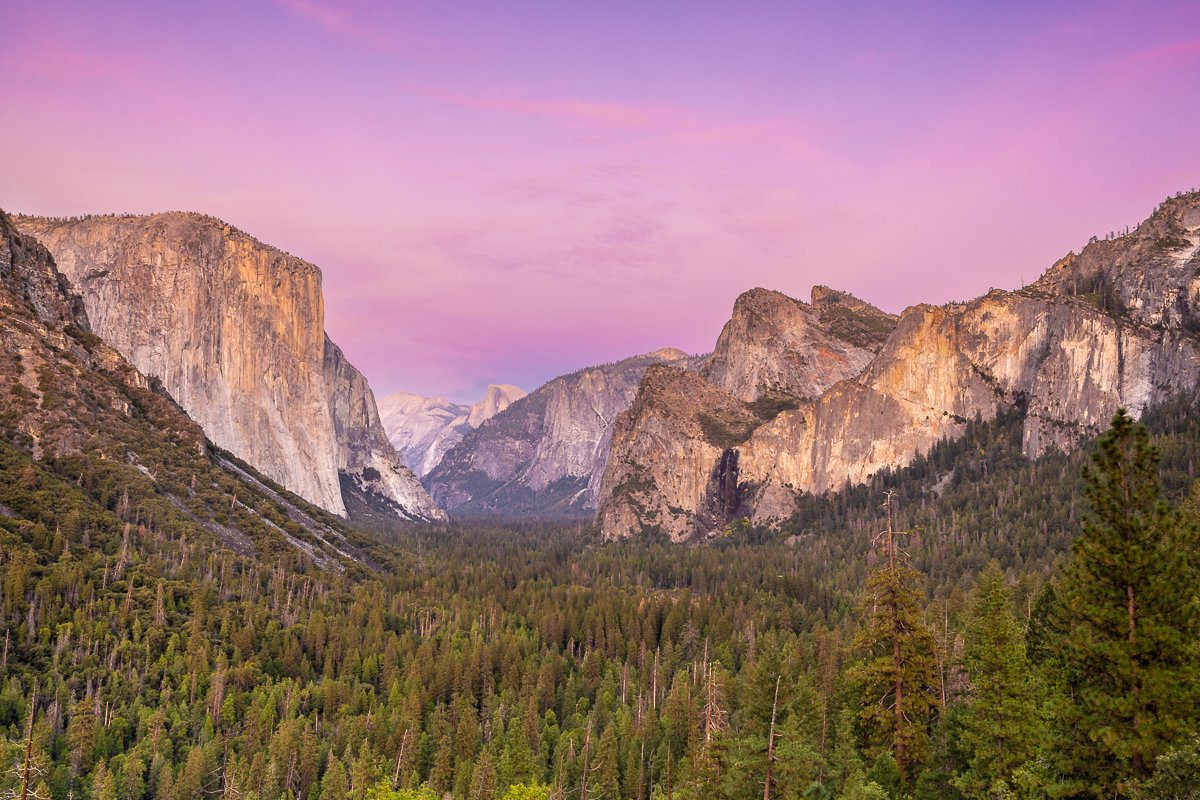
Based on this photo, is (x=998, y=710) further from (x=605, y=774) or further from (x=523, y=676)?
(x=523, y=676)

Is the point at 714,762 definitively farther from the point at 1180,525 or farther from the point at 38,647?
the point at 38,647

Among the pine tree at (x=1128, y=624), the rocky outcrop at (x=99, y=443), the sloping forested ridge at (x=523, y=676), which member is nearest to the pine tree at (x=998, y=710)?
the sloping forested ridge at (x=523, y=676)

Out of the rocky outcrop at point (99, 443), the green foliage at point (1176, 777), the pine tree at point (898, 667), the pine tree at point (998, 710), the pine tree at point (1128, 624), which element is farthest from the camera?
the rocky outcrop at point (99, 443)

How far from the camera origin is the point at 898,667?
113 ft

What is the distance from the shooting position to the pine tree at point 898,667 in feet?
114

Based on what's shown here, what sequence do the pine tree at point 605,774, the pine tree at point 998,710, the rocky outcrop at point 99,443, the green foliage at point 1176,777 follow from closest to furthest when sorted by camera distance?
the green foliage at point 1176,777, the pine tree at point 998,710, the pine tree at point 605,774, the rocky outcrop at point 99,443

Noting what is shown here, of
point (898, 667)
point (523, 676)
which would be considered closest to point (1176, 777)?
point (898, 667)

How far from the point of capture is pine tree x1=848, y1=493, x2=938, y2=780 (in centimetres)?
3466

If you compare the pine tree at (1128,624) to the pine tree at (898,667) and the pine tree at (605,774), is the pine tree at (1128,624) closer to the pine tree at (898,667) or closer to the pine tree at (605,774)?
the pine tree at (898,667)

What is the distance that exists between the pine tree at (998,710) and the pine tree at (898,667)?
187 centimetres

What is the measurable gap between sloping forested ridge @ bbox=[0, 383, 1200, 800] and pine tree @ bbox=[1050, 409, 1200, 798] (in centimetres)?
18

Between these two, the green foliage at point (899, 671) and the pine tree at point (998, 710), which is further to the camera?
the green foliage at point (899, 671)

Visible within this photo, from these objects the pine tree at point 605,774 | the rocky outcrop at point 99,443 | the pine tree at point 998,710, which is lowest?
the pine tree at point 605,774

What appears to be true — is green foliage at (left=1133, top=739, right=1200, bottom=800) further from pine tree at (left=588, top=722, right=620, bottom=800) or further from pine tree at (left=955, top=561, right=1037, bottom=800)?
pine tree at (left=588, top=722, right=620, bottom=800)
